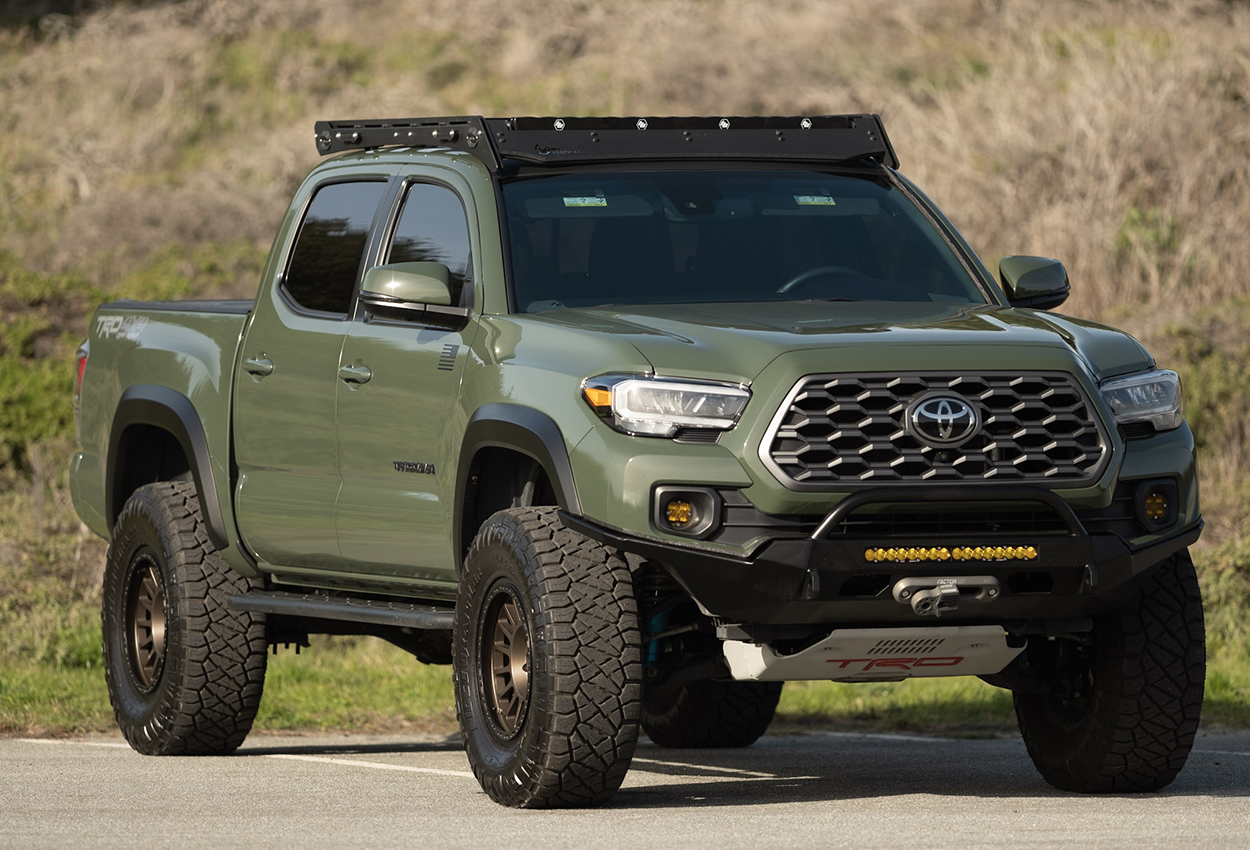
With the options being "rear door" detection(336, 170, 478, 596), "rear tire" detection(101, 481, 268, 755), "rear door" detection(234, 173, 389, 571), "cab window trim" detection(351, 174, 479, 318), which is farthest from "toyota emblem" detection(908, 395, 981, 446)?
"rear tire" detection(101, 481, 268, 755)

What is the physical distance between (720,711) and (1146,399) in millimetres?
3376

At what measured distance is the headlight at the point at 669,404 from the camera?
22.0ft

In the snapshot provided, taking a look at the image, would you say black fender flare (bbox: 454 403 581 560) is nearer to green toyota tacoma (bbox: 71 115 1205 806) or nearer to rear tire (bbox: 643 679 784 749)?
green toyota tacoma (bbox: 71 115 1205 806)

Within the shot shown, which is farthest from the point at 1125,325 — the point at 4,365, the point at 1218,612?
the point at 4,365

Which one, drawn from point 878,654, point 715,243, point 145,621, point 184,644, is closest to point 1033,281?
point 715,243

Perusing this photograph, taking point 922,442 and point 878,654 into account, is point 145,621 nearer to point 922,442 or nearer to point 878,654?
point 878,654

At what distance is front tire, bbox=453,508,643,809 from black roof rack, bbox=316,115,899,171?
1611 mm

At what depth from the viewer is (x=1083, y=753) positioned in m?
7.70

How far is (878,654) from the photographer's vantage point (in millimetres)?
7012

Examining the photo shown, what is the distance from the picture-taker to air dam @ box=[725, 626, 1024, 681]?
6.90m

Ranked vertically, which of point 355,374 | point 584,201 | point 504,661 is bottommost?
point 504,661

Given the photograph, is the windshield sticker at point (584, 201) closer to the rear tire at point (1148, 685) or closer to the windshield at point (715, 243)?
the windshield at point (715, 243)

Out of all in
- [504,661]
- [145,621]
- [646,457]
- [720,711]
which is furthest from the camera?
[720,711]

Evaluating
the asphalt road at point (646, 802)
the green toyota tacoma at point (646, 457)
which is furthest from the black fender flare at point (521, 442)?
the asphalt road at point (646, 802)
